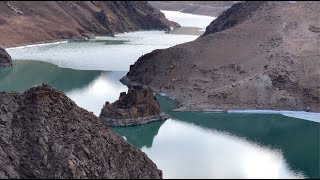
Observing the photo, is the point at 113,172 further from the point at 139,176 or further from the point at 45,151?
the point at 45,151

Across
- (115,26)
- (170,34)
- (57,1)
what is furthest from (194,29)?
(57,1)

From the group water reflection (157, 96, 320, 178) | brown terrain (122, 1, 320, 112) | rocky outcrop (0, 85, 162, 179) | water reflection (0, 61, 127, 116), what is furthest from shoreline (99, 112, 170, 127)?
rocky outcrop (0, 85, 162, 179)

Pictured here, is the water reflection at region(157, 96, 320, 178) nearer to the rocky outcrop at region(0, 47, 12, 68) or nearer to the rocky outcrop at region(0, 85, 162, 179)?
the rocky outcrop at region(0, 85, 162, 179)

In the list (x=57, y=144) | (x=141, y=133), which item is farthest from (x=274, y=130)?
(x=57, y=144)

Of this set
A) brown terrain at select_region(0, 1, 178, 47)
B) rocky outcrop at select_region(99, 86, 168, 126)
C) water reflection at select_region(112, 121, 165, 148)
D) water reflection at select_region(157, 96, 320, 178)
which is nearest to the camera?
water reflection at select_region(157, 96, 320, 178)

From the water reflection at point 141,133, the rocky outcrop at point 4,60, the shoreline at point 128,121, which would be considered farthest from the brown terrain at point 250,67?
the rocky outcrop at point 4,60

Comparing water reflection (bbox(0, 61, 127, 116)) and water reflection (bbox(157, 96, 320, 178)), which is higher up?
water reflection (bbox(0, 61, 127, 116))
